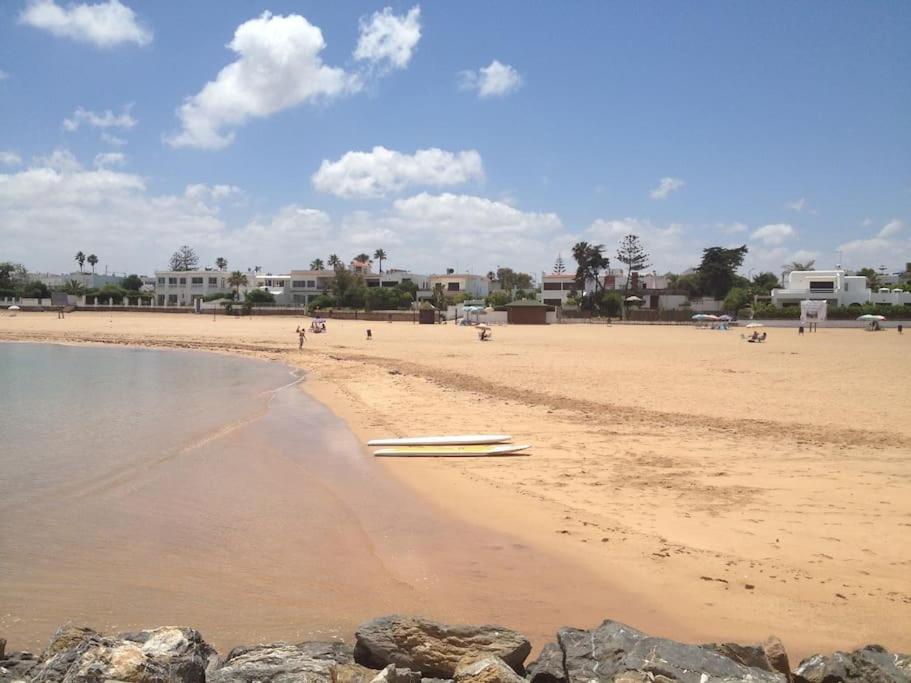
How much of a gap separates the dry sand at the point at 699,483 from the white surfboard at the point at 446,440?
0.66 m

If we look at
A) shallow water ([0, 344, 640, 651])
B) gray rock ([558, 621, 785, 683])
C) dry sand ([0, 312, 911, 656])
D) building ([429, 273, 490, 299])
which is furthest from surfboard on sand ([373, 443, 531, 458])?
building ([429, 273, 490, 299])

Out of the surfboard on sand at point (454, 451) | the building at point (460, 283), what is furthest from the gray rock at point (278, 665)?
the building at point (460, 283)

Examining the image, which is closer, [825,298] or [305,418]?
[305,418]

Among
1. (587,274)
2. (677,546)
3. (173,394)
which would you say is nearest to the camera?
(677,546)

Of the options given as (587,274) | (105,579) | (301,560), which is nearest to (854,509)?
(301,560)

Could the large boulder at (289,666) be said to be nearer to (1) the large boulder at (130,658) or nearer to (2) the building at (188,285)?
(1) the large boulder at (130,658)

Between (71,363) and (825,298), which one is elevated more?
(825,298)

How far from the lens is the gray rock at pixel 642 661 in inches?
161

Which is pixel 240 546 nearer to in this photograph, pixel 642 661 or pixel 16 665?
pixel 16 665

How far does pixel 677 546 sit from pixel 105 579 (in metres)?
5.46

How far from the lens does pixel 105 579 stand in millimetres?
6441

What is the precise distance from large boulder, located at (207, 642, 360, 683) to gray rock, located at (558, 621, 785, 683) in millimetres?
1326

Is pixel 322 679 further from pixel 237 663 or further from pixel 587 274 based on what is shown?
pixel 587 274

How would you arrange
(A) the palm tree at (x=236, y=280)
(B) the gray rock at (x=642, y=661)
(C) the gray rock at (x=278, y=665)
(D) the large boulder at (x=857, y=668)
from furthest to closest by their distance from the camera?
(A) the palm tree at (x=236, y=280)
(C) the gray rock at (x=278, y=665)
(D) the large boulder at (x=857, y=668)
(B) the gray rock at (x=642, y=661)
